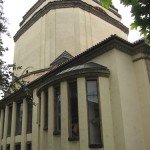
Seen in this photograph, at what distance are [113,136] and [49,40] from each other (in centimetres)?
1306

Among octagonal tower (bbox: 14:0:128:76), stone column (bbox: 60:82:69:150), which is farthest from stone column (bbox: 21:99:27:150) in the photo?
stone column (bbox: 60:82:69:150)

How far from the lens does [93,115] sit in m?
12.4

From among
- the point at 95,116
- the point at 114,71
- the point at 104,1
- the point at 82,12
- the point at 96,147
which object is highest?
the point at 82,12

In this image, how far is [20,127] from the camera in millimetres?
20188

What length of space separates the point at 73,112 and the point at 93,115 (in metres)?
1.13

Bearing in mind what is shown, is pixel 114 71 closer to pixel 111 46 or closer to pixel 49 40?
pixel 111 46

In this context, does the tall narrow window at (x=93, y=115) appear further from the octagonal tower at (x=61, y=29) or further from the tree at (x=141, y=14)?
the octagonal tower at (x=61, y=29)

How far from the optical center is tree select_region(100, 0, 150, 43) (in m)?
4.85

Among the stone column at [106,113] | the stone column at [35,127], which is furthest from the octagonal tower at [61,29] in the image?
the stone column at [106,113]

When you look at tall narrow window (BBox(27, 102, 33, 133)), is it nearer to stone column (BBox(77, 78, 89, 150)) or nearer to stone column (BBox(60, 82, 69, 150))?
stone column (BBox(60, 82, 69, 150))

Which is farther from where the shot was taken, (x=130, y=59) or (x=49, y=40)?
(x=49, y=40)

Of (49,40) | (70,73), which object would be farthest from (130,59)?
(49,40)

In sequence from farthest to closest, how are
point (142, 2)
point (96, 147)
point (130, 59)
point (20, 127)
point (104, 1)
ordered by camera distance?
point (20, 127)
point (130, 59)
point (96, 147)
point (142, 2)
point (104, 1)

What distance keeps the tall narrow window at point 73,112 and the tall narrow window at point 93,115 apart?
2.51 ft
